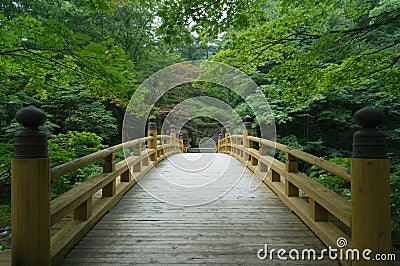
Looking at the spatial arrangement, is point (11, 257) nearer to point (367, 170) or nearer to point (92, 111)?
point (367, 170)

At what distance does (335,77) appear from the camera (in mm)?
5027

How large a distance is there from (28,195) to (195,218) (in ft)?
6.03

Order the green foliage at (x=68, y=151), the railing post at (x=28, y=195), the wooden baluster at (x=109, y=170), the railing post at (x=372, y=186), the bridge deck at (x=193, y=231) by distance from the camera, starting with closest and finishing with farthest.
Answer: the railing post at (x=372, y=186) → the railing post at (x=28, y=195) → the bridge deck at (x=193, y=231) → the wooden baluster at (x=109, y=170) → the green foliage at (x=68, y=151)

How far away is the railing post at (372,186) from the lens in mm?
1729

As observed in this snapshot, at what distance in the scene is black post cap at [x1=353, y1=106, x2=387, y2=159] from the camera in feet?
5.72

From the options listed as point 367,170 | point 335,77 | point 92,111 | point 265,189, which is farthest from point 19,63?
point 92,111

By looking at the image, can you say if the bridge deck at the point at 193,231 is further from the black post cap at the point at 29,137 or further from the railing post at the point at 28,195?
the black post cap at the point at 29,137

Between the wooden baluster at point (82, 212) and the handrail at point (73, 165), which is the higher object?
the handrail at point (73, 165)

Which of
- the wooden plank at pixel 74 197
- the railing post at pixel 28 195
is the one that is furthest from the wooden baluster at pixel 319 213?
the railing post at pixel 28 195

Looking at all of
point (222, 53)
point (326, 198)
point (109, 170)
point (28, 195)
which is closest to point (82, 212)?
point (109, 170)

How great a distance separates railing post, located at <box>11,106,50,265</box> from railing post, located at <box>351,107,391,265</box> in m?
1.91

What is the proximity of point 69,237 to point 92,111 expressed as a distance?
33.6 ft

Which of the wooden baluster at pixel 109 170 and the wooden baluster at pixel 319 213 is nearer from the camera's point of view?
the wooden baluster at pixel 319 213

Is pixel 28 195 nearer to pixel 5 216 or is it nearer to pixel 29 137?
pixel 29 137
